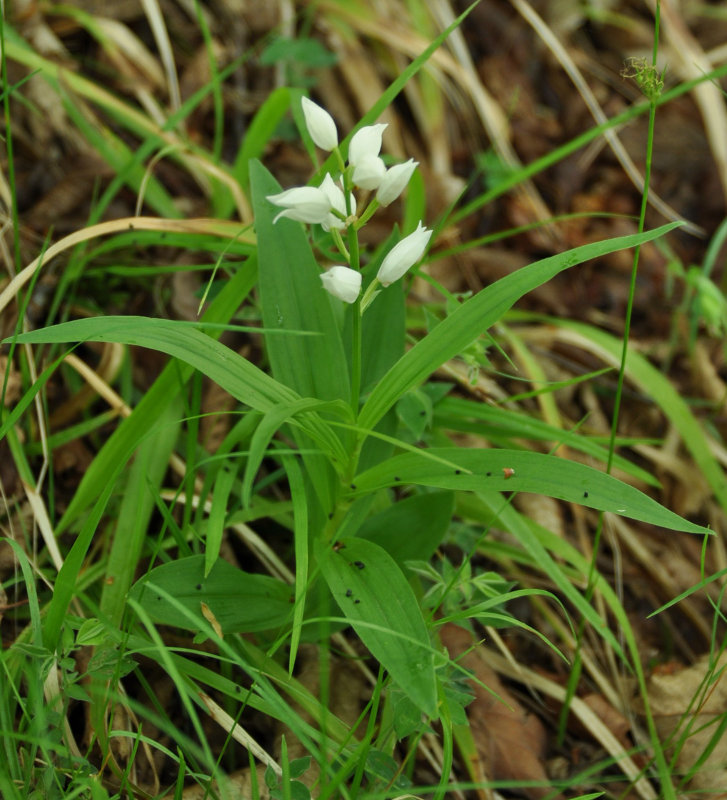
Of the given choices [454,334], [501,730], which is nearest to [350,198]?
[454,334]

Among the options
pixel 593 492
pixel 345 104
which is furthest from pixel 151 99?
pixel 593 492

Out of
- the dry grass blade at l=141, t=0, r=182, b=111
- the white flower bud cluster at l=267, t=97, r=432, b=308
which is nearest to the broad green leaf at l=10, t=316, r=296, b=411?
the white flower bud cluster at l=267, t=97, r=432, b=308

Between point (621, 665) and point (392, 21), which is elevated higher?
point (392, 21)

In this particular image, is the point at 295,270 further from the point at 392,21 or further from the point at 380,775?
the point at 392,21

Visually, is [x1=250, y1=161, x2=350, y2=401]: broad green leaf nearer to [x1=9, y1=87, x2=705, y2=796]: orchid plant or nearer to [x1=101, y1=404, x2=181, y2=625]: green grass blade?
[x1=9, y1=87, x2=705, y2=796]: orchid plant

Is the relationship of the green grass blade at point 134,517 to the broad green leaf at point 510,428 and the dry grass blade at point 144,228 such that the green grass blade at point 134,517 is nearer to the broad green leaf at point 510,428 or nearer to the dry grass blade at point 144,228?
the dry grass blade at point 144,228

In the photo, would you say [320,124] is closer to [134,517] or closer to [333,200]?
[333,200]

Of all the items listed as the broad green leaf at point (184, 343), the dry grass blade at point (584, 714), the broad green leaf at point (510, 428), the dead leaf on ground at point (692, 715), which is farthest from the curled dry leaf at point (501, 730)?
the broad green leaf at point (184, 343)
